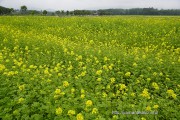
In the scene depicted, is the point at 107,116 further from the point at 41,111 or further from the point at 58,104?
the point at 41,111

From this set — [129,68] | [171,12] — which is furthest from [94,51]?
[171,12]

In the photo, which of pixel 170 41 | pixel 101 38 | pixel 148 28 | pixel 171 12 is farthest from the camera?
pixel 171 12

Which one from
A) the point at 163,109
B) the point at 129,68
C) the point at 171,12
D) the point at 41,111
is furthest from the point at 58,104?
the point at 171,12

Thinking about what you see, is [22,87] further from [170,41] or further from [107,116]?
[170,41]

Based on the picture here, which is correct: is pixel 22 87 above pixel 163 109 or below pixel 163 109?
above

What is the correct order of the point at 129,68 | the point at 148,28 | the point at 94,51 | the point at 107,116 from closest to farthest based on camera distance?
the point at 107,116
the point at 129,68
the point at 94,51
the point at 148,28

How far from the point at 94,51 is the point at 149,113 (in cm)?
470

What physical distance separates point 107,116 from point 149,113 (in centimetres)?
80

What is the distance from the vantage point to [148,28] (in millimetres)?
16516

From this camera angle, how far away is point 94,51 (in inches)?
339

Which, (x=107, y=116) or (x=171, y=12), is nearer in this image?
(x=107, y=116)

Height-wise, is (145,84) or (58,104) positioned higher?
(58,104)

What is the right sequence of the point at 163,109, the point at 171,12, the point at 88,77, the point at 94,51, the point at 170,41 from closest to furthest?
1. the point at 163,109
2. the point at 88,77
3. the point at 94,51
4. the point at 170,41
5. the point at 171,12

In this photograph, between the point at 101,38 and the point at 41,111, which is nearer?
the point at 41,111
